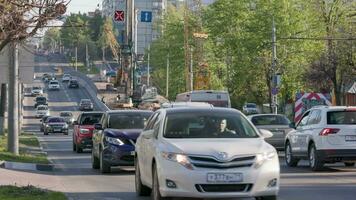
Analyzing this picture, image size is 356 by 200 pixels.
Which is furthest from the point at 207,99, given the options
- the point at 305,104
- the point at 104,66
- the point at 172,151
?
the point at 104,66

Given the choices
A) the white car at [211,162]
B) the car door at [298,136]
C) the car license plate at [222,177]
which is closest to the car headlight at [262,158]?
the white car at [211,162]

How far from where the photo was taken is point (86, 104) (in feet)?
305

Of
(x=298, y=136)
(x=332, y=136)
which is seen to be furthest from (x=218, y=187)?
(x=298, y=136)

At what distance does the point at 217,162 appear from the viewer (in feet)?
39.5

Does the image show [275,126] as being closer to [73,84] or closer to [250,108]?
[250,108]

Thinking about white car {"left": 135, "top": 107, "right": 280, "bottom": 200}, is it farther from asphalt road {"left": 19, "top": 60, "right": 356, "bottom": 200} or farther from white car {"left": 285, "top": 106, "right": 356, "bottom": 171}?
white car {"left": 285, "top": 106, "right": 356, "bottom": 171}

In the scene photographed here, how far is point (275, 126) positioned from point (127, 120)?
959 centimetres

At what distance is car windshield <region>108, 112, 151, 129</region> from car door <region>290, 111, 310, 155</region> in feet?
14.3

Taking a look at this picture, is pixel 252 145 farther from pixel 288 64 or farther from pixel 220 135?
pixel 288 64

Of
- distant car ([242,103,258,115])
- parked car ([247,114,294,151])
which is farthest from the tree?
distant car ([242,103,258,115])

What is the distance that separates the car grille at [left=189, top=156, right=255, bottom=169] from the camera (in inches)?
473

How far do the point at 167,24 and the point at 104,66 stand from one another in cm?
9462

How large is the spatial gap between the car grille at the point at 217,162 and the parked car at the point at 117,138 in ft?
27.5

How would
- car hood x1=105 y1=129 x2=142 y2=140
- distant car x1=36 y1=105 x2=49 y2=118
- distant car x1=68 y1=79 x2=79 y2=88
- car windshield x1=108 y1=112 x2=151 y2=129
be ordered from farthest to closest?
1. distant car x1=68 y1=79 x2=79 y2=88
2. distant car x1=36 y1=105 x2=49 y2=118
3. car windshield x1=108 y1=112 x2=151 y2=129
4. car hood x1=105 y1=129 x2=142 y2=140
